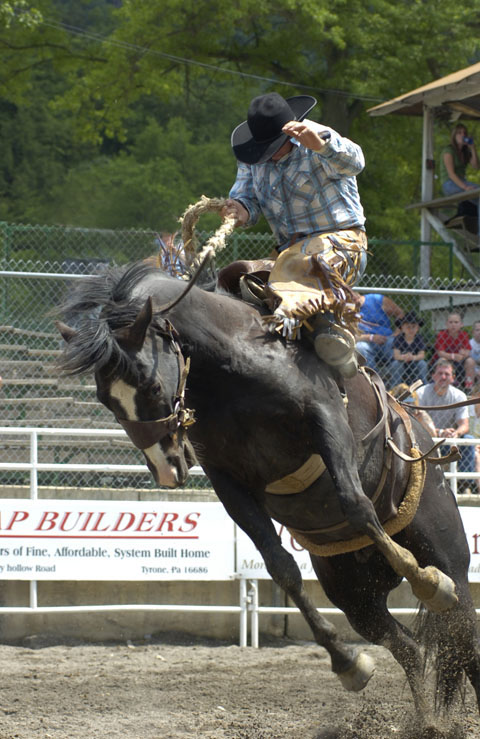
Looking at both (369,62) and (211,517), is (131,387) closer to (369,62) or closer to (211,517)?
(211,517)

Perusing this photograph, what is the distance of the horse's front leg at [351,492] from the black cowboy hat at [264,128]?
1266 millimetres

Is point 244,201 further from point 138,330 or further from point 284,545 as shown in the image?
point 284,545

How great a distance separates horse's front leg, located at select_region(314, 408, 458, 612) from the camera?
13.4ft

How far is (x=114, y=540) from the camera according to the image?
25.1 ft

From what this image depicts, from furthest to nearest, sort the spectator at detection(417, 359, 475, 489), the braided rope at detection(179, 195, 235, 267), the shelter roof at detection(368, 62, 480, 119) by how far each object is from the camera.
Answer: the shelter roof at detection(368, 62, 480, 119)
the spectator at detection(417, 359, 475, 489)
the braided rope at detection(179, 195, 235, 267)

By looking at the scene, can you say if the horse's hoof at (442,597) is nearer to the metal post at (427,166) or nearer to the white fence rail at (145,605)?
the white fence rail at (145,605)

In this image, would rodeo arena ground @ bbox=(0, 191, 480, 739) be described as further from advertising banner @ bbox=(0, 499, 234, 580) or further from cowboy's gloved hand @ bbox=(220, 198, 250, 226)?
cowboy's gloved hand @ bbox=(220, 198, 250, 226)

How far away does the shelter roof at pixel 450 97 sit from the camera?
14008 mm

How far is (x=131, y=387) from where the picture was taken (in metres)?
3.76

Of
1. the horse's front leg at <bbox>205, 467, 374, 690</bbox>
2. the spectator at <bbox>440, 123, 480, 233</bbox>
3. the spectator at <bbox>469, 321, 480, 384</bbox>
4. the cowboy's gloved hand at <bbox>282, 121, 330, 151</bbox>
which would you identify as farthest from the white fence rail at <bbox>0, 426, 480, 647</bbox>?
the spectator at <bbox>440, 123, 480, 233</bbox>

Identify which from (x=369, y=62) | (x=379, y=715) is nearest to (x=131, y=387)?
(x=379, y=715)

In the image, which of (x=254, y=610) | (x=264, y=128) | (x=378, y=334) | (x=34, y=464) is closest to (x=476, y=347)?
(x=378, y=334)

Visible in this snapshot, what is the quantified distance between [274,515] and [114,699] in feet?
7.83

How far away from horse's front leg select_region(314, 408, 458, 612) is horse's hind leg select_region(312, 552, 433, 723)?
88 cm
